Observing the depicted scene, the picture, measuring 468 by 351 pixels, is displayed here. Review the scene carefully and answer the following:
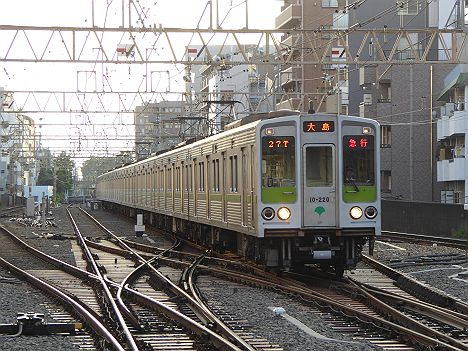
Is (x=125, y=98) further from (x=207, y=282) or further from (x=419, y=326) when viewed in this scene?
(x=419, y=326)

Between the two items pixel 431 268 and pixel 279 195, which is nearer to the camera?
pixel 279 195

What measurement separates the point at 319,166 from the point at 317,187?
340mm

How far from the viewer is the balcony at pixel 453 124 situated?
34188 millimetres

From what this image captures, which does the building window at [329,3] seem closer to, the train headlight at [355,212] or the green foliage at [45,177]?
the train headlight at [355,212]

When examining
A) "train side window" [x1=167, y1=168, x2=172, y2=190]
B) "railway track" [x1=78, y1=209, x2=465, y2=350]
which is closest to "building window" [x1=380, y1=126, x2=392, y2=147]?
"train side window" [x1=167, y1=168, x2=172, y2=190]

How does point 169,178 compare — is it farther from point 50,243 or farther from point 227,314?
point 227,314

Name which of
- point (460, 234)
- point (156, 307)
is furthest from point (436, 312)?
point (460, 234)

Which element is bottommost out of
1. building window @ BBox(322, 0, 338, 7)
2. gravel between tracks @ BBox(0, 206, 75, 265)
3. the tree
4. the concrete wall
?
gravel between tracks @ BBox(0, 206, 75, 265)

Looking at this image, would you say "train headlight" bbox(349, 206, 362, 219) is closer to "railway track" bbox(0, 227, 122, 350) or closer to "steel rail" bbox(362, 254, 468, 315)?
"steel rail" bbox(362, 254, 468, 315)

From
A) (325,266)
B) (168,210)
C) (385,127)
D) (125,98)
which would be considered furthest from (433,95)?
(325,266)

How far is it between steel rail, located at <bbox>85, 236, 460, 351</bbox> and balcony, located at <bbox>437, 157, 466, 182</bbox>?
19953 mm

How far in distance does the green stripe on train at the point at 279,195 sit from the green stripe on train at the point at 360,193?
763 millimetres

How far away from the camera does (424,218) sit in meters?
27.8

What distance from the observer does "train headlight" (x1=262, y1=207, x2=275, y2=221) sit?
13.7m
